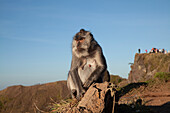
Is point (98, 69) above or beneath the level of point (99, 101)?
above

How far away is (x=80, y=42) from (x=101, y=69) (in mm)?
1070

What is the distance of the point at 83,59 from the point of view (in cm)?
623

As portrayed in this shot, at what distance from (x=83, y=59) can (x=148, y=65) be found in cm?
943

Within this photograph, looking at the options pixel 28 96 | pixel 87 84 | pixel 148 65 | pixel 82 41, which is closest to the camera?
pixel 87 84

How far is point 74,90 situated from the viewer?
578 cm

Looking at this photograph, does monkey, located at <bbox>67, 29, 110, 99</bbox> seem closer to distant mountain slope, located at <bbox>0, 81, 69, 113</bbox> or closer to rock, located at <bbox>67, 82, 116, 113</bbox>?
distant mountain slope, located at <bbox>0, 81, 69, 113</bbox>

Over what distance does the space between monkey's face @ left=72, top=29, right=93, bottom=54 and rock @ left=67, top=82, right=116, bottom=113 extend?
2700mm

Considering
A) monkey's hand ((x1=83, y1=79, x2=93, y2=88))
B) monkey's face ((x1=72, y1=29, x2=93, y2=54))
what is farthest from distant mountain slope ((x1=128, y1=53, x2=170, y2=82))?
monkey's hand ((x1=83, y1=79, x2=93, y2=88))

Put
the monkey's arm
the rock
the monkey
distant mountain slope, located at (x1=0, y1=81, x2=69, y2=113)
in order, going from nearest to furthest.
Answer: the rock, the monkey's arm, the monkey, distant mountain slope, located at (x1=0, y1=81, x2=69, y2=113)

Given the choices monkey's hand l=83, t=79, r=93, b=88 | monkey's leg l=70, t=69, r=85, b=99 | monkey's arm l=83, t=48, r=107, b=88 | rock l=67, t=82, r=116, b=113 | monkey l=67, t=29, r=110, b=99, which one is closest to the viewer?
rock l=67, t=82, r=116, b=113

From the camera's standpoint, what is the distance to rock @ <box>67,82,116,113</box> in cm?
307

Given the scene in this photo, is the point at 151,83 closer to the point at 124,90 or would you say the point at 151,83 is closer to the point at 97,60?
the point at 124,90

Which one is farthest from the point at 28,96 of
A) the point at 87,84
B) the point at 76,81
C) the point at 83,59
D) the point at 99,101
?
the point at 99,101

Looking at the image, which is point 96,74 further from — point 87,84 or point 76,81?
point 76,81
